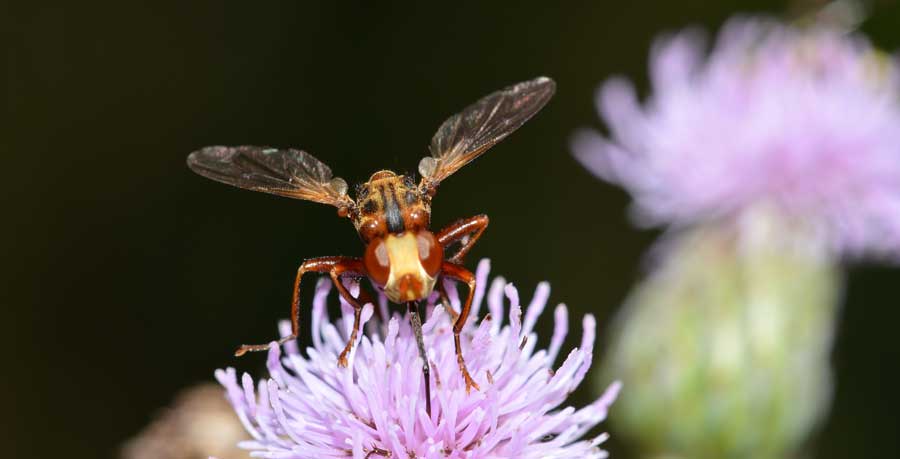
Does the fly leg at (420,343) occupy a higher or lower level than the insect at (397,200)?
lower

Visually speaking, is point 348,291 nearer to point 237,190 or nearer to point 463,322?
point 463,322

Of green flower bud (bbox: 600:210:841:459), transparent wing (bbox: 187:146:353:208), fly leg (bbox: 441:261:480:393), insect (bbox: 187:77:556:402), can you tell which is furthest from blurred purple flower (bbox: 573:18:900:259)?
fly leg (bbox: 441:261:480:393)

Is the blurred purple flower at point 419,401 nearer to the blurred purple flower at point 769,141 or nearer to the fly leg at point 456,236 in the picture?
the fly leg at point 456,236

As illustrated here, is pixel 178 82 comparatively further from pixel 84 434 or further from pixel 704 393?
pixel 704 393

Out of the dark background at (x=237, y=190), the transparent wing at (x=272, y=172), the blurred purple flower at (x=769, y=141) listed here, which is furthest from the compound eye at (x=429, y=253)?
the dark background at (x=237, y=190)

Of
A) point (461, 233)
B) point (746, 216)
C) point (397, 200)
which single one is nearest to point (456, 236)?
point (461, 233)
